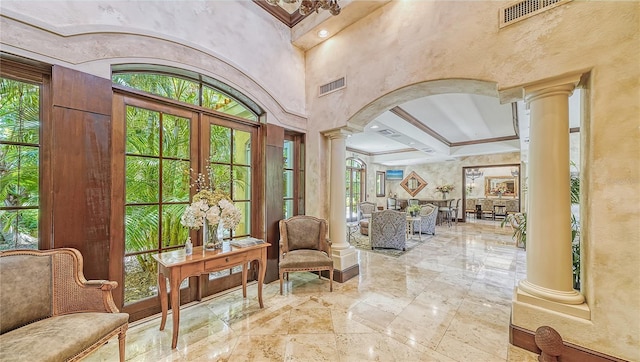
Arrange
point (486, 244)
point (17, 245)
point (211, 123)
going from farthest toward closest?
point (486, 244) → point (211, 123) → point (17, 245)

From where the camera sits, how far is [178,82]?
9.42ft

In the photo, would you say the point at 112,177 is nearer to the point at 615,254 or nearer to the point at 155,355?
the point at 155,355

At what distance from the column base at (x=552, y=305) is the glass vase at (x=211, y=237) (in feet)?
9.78

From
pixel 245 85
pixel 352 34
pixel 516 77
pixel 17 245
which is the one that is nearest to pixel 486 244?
pixel 516 77

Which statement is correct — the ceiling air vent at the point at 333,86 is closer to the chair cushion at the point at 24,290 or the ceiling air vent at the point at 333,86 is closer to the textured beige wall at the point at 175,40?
the textured beige wall at the point at 175,40

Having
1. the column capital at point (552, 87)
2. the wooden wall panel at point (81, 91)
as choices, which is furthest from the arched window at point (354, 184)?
the wooden wall panel at point (81, 91)

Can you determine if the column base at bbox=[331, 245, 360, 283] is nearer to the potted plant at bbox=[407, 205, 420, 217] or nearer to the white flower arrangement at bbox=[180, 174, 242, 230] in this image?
the white flower arrangement at bbox=[180, 174, 242, 230]

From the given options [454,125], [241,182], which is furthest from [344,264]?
[454,125]

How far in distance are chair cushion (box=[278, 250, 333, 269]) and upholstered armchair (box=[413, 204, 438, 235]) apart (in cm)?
457

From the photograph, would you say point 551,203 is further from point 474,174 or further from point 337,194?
point 474,174

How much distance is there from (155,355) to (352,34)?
14.5 feet

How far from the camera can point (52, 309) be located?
1.74 meters

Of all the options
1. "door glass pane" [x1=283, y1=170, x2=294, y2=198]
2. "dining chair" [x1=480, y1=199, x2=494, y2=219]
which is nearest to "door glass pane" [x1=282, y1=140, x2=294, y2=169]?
"door glass pane" [x1=283, y1=170, x2=294, y2=198]

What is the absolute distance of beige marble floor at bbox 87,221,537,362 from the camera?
2.03 meters
